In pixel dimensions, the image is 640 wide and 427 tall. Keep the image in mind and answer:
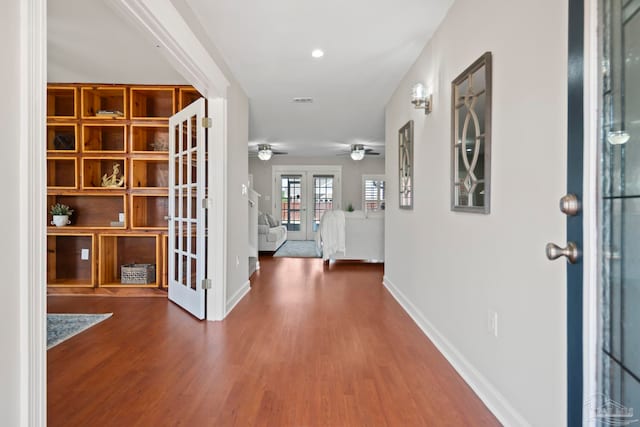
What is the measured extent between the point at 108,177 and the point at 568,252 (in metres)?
4.49

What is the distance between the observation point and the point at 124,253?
14.0 feet

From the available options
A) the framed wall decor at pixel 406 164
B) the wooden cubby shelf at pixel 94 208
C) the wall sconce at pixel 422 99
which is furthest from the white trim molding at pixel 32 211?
the wooden cubby shelf at pixel 94 208

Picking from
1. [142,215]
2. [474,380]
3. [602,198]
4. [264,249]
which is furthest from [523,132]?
[264,249]

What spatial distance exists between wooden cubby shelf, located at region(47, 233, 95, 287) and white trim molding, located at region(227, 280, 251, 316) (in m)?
1.79

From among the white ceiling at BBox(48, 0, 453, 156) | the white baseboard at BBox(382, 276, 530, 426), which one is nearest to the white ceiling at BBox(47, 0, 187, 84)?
the white ceiling at BBox(48, 0, 453, 156)

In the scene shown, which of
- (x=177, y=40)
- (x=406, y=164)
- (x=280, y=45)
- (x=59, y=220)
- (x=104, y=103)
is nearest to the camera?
(x=177, y=40)

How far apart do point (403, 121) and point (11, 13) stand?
339cm

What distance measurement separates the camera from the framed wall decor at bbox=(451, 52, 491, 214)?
6.31 ft

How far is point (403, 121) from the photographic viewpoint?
3.89 m

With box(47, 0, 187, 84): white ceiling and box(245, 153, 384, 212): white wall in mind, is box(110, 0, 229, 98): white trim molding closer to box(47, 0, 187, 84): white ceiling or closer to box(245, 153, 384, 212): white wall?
box(47, 0, 187, 84): white ceiling

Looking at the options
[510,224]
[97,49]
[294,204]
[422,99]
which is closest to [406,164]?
[422,99]

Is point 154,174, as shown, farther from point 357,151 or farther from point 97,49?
point 357,151

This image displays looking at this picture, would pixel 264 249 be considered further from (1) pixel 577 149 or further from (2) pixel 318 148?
(1) pixel 577 149

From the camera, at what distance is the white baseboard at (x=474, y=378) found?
65.5 inches
